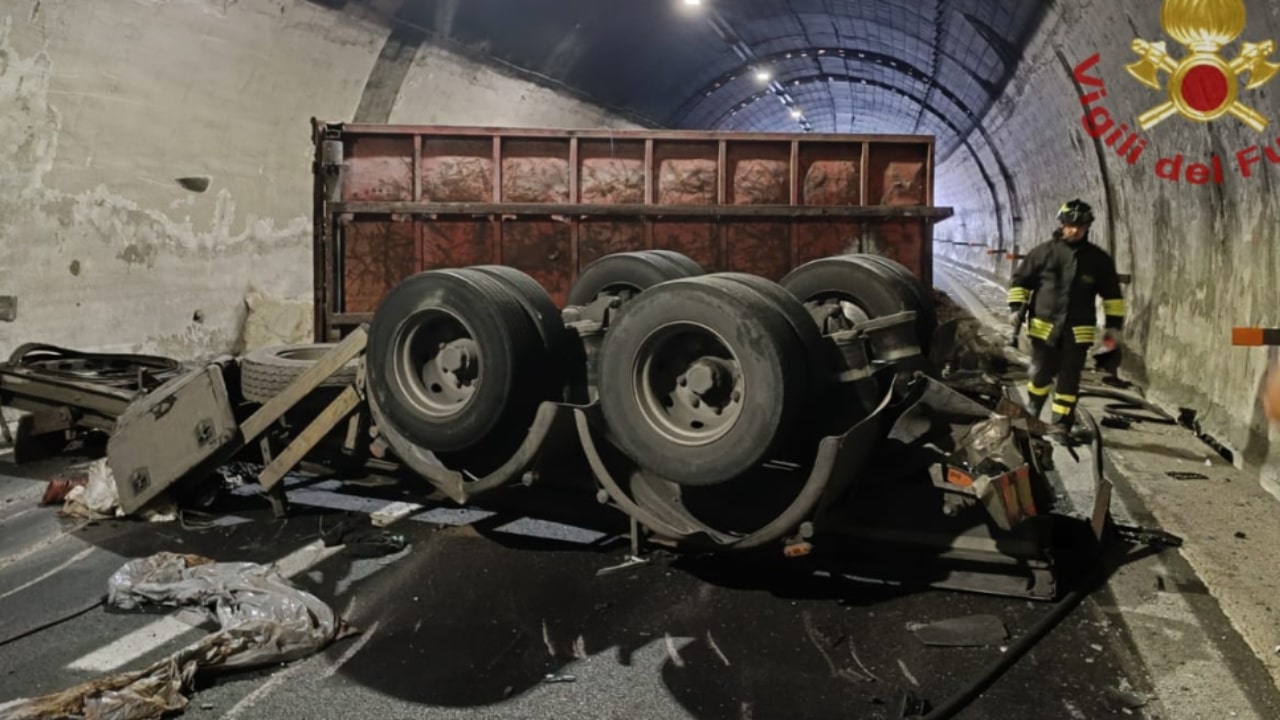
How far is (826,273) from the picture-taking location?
5301 mm

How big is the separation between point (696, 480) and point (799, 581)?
803 millimetres

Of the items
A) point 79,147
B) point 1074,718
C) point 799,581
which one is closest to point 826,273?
point 799,581

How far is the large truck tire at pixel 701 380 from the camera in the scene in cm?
343

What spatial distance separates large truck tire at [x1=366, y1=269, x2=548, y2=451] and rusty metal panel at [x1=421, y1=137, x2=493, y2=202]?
13.0 feet

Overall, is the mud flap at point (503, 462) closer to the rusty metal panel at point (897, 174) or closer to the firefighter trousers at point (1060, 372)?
the firefighter trousers at point (1060, 372)

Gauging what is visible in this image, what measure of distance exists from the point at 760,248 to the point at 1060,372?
279 centimetres

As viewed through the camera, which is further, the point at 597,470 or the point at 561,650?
the point at 597,470

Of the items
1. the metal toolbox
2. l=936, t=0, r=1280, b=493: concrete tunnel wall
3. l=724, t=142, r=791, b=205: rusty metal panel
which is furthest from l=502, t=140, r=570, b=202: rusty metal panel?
l=936, t=0, r=1280, b=493: concrete tunnel wall

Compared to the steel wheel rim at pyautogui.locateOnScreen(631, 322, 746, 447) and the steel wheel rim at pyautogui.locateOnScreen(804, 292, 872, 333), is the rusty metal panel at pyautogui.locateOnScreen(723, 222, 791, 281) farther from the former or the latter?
the steel wheel rim at pyautogui.locateOnScreen(631, 322, 746, 447)

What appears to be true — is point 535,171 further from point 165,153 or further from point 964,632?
point 964,632

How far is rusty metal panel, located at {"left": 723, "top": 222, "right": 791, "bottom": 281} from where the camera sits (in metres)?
8.13

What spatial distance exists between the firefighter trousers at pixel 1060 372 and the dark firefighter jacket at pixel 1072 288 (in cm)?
7

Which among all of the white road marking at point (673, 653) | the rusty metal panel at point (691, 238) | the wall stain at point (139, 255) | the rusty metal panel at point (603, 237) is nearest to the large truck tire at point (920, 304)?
the white road marking at point (673, 653)

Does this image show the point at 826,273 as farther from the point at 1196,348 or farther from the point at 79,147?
the point at 79,147
